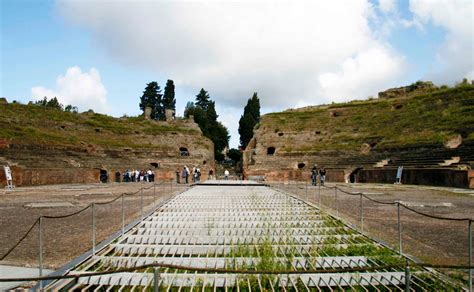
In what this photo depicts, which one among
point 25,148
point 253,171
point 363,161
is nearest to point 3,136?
point 25,148

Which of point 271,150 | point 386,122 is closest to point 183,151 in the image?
point 271,150

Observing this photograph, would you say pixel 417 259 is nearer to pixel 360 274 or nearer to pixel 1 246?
pixel 360 274

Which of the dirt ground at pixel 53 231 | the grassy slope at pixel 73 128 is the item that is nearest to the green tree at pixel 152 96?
the grassy slope at pixel 73 128

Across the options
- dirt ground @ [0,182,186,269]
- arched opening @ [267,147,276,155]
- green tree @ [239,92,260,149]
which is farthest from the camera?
green tree @ [239,92,260,149]

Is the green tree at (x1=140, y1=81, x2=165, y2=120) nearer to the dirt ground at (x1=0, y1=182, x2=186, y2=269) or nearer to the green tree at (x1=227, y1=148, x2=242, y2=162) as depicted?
the green tree at (x1=227, y1=148, x2=242, y2=162)

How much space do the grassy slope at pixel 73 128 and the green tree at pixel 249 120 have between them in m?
20.5

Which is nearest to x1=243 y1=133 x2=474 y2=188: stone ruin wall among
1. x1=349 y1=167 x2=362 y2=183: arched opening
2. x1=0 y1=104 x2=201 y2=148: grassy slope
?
x1=349 y1=167 x2=362 y2=183: arched opening

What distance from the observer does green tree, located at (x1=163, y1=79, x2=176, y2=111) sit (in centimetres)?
7897

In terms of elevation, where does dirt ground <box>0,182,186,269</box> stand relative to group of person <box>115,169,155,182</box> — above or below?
below

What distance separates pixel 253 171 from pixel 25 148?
63.1ft

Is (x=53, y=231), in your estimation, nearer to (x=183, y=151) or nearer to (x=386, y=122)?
(x=386, y=122)

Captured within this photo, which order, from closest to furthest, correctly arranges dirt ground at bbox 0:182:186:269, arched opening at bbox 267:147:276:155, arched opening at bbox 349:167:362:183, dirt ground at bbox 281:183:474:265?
dirt ground at bbox 0:182:186:269, dirt ground at bbox 281:183:474:265, arched opening at bbox 349:167:362:183, arched opening at bbox 267:147:276:155

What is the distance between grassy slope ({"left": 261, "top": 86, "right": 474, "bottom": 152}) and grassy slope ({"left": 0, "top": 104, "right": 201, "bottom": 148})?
13359mm

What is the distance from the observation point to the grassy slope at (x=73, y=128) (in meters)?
33.9
